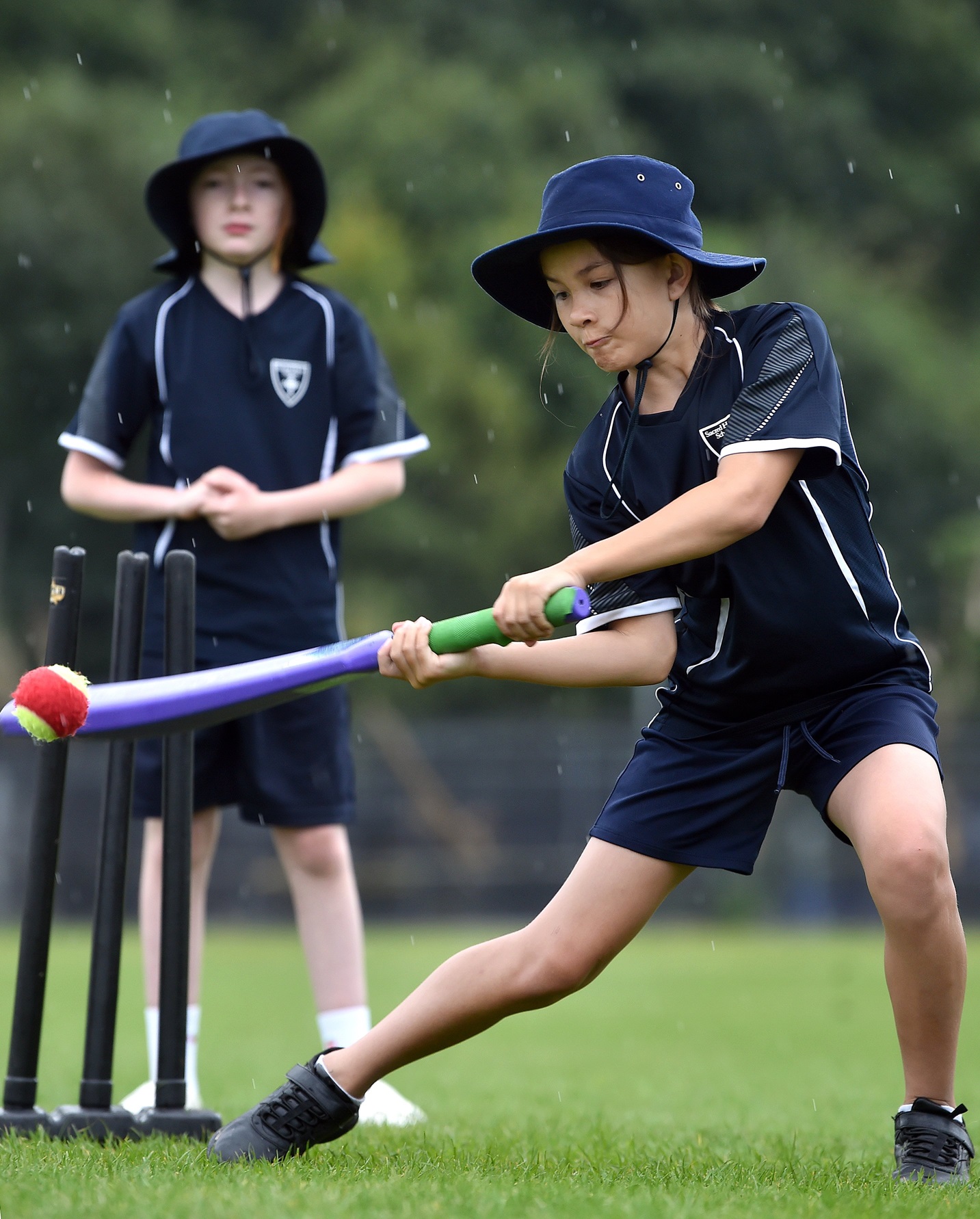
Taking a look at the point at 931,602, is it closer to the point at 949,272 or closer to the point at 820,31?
the point at 949,272

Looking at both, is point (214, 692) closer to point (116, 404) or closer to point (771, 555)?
point (771, 555)

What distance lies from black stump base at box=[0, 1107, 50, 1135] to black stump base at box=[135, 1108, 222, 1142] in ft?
0.62

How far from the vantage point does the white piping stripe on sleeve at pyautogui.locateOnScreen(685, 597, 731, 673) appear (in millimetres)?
3436

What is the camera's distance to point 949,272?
99.0ft

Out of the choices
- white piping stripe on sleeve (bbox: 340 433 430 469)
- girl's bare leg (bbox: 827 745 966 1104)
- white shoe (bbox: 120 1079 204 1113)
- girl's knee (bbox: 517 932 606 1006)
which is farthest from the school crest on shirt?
white shoe (bbox: 120 1079 204 1113)

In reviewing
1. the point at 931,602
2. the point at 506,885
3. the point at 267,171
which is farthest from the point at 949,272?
the point at 267,171

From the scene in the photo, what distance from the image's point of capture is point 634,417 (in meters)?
3.40

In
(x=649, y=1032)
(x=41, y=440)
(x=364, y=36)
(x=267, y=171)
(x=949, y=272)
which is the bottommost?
(x=649, y=1032)

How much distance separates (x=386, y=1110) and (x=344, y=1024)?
0.24 metres

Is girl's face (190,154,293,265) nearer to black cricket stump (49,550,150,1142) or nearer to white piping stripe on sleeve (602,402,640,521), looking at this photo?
black cricket stump (49,550,150,1142)

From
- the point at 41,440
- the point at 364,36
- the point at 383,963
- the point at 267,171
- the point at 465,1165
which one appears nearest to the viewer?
the point at 465,1165

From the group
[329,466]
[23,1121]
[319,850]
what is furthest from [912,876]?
[329,466]

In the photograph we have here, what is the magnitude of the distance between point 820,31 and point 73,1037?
27695 millimetres

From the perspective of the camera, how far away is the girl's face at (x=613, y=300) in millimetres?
3342
